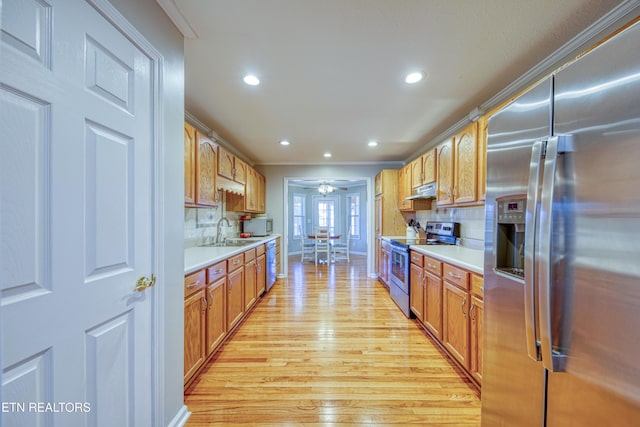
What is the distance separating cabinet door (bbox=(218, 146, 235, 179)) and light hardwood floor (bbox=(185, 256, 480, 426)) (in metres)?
1.81

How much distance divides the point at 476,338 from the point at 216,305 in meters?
2.03

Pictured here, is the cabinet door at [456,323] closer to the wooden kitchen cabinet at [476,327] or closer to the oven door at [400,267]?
the wooden kitchen cabinet at [476,327]

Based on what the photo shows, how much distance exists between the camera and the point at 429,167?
10.3ft

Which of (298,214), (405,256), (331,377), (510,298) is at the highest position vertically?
(298,214)

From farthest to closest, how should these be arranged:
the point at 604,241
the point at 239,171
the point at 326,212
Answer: the point at 326,212
the point at 239,171
the point at 604,241

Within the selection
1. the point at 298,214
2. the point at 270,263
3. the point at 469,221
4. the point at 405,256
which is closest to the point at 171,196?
the point at 405,256

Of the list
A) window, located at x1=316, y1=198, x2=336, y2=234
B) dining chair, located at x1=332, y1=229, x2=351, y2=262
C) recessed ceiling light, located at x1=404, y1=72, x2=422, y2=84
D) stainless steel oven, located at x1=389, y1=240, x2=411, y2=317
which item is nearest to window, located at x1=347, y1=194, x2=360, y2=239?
dining chair, located at x1=332, y1=229, x2=351, y2=262

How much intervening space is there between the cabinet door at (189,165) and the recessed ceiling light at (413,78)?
1900 millimetres

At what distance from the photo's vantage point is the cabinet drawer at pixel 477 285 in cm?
161

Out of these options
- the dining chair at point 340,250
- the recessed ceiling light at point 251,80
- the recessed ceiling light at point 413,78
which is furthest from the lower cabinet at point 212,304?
the dining chair at point 340,250

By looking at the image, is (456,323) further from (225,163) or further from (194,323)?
(225,163)

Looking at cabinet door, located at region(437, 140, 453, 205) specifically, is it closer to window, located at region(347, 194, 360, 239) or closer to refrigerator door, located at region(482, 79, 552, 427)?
refrigerator door, located at region(482, 79, 552, 427)

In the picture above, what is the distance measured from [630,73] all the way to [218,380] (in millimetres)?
2616

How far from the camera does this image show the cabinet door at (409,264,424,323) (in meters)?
2.58
